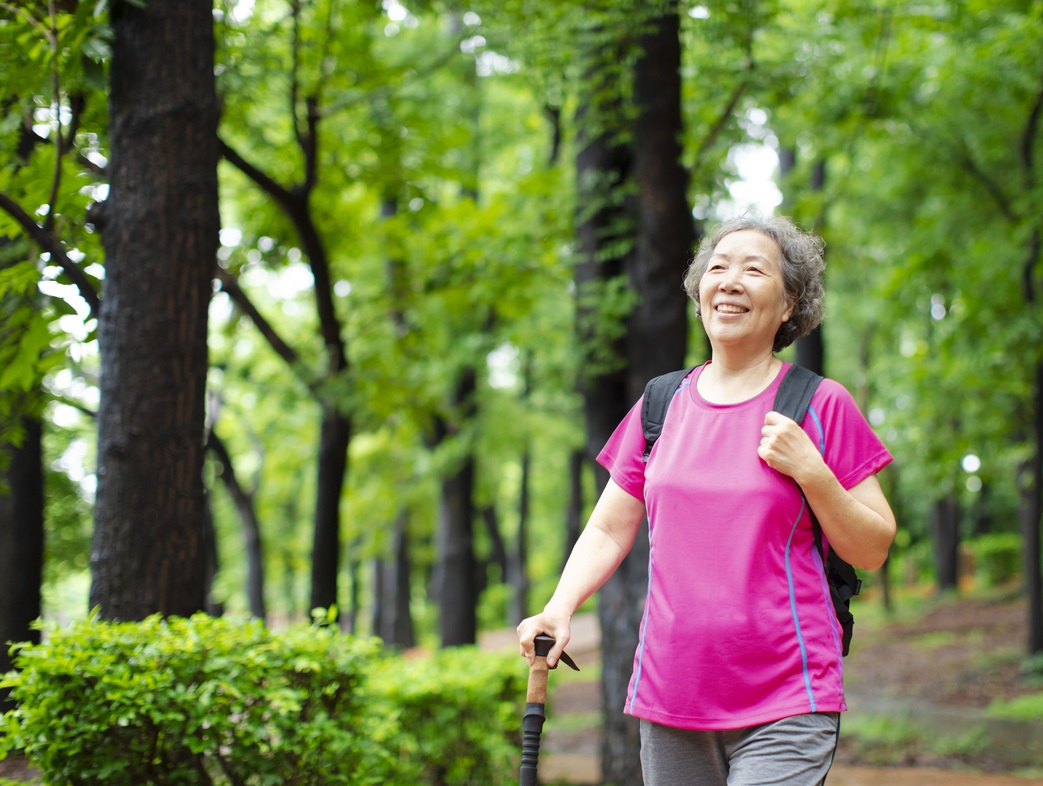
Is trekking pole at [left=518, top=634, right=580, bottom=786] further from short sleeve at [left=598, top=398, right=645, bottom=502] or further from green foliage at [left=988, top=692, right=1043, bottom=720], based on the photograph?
green foliage at [left=988, top=692, right=1043, bottom=720]

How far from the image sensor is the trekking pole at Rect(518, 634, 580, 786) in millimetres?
2471

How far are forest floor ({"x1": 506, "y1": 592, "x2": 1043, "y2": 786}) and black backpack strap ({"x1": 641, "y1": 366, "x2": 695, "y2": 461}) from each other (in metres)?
5.36

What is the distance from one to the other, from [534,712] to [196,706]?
167 cm

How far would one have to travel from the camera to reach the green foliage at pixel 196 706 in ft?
11.3

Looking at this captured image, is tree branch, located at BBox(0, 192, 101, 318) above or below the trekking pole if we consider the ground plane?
above

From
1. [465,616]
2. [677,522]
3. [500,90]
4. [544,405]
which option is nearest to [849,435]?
[677,522]

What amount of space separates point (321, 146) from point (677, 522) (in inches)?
324

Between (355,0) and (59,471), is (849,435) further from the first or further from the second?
(59,471)

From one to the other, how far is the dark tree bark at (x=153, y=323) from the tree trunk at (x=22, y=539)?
2.21 meters

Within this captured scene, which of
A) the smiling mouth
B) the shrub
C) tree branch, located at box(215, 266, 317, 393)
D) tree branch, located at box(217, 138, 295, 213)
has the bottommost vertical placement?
the shrub

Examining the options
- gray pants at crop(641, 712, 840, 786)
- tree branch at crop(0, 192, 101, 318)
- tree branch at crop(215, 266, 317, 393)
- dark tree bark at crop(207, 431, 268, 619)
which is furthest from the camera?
dark tree bark at crop(207, 431, 268, 619)

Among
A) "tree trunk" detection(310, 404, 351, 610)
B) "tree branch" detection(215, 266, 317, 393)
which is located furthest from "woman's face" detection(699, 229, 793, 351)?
"tree branch" detection(215, 266, 317, 393)

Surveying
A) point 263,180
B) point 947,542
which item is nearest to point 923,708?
point 263,180

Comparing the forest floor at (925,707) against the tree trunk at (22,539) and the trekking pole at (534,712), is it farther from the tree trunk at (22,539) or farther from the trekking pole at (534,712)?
the trekking pole at (534,712)
